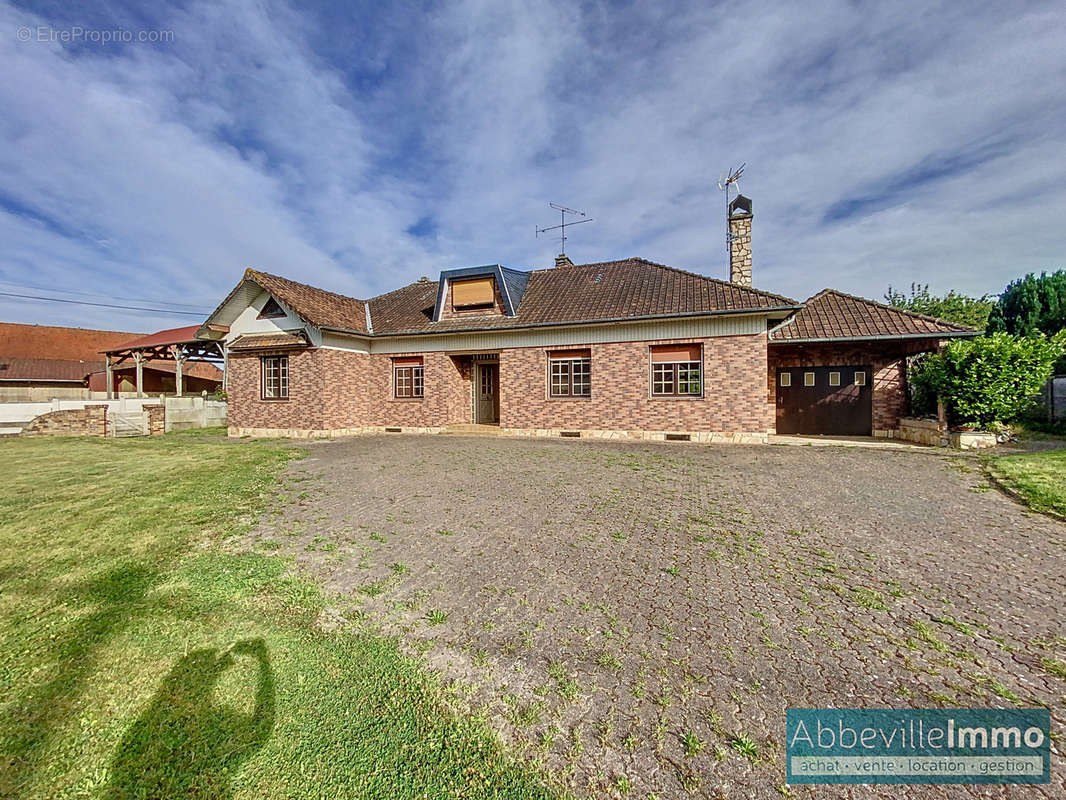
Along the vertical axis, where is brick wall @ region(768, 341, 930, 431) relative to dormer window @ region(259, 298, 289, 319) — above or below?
below

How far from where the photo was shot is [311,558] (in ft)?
13.7

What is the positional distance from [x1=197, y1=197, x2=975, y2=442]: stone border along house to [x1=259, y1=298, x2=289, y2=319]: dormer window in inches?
2.1

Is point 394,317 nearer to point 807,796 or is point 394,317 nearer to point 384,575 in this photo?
point 384,575

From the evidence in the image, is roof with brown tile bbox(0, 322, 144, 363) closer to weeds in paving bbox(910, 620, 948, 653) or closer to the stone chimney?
the stone chimney

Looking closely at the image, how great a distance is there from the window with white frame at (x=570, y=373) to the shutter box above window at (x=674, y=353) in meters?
1.88

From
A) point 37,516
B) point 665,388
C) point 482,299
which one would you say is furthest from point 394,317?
point 37,516

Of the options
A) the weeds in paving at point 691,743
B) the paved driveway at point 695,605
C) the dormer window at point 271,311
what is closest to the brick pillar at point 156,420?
the dormer window at point 271,311

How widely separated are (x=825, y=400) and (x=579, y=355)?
24.8 ft

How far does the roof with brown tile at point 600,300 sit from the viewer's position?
11.9m

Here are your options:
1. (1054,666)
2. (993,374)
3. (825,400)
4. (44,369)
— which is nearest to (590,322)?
(825,400)

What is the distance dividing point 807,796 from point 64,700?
3.54 meters

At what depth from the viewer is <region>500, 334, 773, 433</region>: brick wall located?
11516 mm

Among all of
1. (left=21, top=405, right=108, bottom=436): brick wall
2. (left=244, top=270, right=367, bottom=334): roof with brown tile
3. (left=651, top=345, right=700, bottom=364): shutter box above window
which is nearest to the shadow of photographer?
(left=651, top=345, right=700, bottom=364): shutter box above window

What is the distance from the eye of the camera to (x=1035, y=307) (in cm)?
1828
